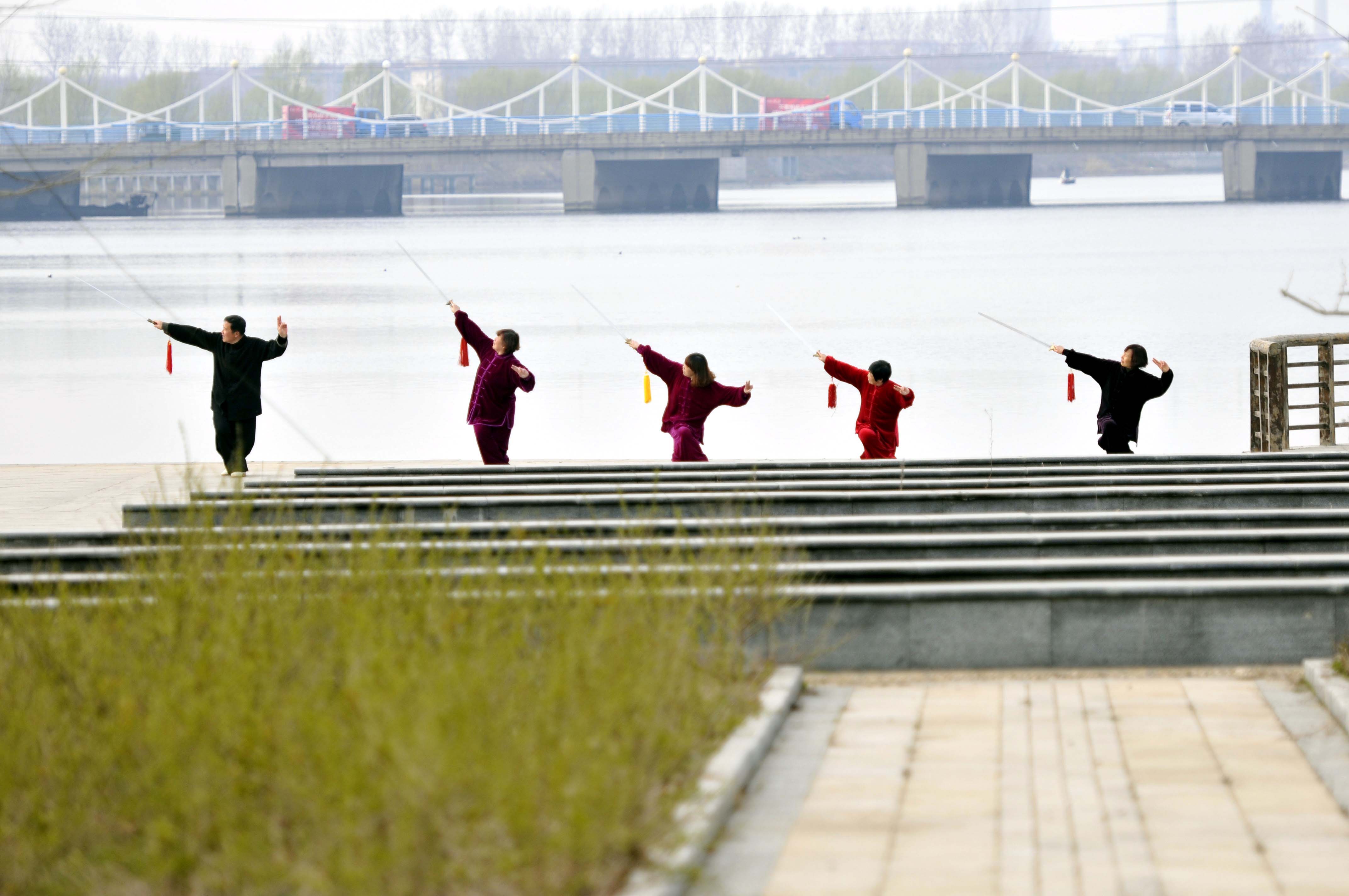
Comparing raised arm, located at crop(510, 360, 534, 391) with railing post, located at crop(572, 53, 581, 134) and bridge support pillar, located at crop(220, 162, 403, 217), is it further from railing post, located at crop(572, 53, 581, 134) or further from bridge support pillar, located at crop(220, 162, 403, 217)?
bridge support pillar, located at crop(220, 162, 403, 217)

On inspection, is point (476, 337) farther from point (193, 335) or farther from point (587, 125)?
point (587, 125)

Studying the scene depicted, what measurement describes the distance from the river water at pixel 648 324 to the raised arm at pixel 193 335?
143 cm

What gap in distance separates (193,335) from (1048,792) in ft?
26.4

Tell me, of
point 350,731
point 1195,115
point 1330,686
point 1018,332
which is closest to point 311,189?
point 1195,115

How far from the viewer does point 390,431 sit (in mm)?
23375

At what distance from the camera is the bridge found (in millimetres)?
106812

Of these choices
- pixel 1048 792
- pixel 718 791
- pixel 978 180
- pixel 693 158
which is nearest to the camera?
pixel 718 791

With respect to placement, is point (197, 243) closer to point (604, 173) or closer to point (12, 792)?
point (604, 173)

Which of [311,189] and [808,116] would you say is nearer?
[311,189]

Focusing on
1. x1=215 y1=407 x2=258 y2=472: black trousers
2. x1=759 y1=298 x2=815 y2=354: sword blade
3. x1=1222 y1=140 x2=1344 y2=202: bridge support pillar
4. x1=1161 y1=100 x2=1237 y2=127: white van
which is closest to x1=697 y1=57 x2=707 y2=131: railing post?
x1=1161 y1=100 x2=1237 y2=127: white van

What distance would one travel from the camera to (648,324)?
43.2 meters

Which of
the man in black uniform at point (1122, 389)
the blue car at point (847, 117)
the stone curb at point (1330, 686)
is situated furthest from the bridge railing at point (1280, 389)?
the blue car at point (847, 117)

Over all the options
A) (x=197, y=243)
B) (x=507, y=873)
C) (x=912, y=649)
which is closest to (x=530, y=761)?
(x=507, y=873)

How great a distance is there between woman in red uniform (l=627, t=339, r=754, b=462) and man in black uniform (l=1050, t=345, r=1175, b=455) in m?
2.19
